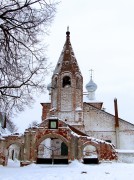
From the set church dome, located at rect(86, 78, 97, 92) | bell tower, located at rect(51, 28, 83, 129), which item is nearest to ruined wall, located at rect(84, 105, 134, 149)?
bell tower, located at rect(51, 28, 83, 129)

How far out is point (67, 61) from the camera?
32094 millimetres

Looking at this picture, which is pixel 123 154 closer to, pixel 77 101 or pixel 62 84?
pixel 77 101

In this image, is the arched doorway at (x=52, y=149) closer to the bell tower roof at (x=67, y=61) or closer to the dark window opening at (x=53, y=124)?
the dark window opening at (x=53, y=124)

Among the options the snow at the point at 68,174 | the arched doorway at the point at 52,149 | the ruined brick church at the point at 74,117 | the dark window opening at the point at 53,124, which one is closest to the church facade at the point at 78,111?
the ruined brick church at the point at 74,117

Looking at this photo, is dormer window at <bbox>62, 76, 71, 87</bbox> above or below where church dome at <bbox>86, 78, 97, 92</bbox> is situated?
below

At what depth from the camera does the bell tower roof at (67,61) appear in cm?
3152

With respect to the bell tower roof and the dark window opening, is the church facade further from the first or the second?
the dark window opening

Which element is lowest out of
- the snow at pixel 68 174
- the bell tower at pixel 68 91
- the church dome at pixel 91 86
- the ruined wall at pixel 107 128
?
the snow at pixel 68 174

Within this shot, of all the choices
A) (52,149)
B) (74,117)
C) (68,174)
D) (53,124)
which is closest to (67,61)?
(74,117)

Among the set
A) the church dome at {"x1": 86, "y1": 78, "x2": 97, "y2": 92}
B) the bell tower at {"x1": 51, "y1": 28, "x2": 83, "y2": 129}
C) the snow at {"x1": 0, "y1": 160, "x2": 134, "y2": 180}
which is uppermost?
the church dome at {"x1": 86, "y1": 78, "x2": 97, "y2": 92}

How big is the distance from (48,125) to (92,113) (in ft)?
37.5

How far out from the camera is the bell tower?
30.1 metres

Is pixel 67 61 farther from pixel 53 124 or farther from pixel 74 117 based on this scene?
pixel 53 124

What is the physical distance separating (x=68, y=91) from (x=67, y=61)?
3.59 meters
